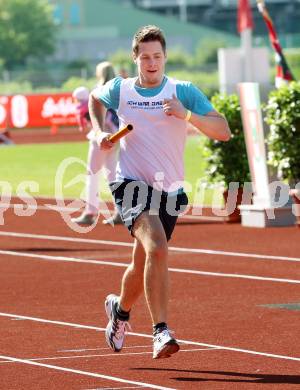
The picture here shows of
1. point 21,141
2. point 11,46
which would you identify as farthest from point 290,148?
point 11,46

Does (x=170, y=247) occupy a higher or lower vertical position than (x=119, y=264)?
lower

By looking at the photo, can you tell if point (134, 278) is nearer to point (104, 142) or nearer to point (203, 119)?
point (104, 142)

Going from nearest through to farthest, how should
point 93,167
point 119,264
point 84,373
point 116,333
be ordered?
point 84,373 < point 116,333 < point 119,264 < point 93,167

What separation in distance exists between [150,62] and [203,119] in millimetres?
512

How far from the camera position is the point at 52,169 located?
3438 centimetres

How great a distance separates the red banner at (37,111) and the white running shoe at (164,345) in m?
45.5

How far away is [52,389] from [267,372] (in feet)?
4.43

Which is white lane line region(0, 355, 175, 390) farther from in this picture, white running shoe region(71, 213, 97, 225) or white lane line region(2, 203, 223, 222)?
white lane line region(2, 203, 223, 222)

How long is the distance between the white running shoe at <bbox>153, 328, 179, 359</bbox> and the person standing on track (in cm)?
9

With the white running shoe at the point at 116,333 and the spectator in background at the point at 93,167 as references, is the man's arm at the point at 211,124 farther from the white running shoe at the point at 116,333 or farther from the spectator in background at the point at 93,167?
the spectator in background at the point at 93,167

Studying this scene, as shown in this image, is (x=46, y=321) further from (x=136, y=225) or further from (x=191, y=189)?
(x=191, y=189)

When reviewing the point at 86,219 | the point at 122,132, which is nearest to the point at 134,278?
the point at 122,132

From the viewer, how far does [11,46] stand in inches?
4193

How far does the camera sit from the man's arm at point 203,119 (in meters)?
9.11
